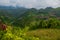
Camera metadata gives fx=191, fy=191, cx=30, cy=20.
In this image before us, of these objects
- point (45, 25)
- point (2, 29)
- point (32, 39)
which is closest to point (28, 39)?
point (32, 39)

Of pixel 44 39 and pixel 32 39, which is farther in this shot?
pixel 44 39

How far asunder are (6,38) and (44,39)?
35.4ft

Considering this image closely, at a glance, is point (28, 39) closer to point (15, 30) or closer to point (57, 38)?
point (15, 30)

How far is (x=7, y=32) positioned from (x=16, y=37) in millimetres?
695

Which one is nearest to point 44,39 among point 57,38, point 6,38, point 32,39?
point 57,38

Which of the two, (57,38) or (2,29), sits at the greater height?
(2,29)

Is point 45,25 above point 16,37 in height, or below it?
below

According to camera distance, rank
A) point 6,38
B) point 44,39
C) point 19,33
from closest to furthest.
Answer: point 6,38 → point 19,33 → point 44,39

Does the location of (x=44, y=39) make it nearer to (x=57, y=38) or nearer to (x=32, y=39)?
(x=57, y=38)

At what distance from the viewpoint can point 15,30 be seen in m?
11.7

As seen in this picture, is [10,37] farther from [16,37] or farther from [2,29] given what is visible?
[2,29]

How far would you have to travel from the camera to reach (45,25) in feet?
114

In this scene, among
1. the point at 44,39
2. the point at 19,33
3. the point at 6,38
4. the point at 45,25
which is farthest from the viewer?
the point at 45,25

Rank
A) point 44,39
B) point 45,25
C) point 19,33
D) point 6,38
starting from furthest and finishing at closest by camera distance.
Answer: point 45,25
point 44,39
point 19,33
point 6,38
